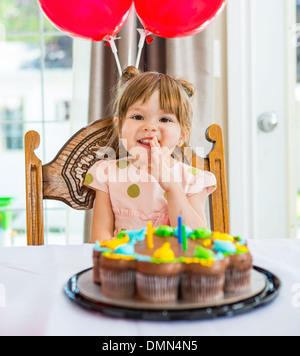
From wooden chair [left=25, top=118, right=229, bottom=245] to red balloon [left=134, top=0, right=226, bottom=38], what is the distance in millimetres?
339

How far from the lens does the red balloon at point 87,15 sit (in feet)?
3.98

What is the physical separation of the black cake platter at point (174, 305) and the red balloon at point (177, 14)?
3.13 feet

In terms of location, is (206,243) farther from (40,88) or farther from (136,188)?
(40,88)

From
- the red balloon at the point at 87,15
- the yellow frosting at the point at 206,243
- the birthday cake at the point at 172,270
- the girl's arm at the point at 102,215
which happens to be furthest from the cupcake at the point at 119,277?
the red balloon at the point at 87,15

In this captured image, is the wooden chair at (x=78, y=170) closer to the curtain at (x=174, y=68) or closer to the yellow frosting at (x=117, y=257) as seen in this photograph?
the curtain at (x=174, y=68)

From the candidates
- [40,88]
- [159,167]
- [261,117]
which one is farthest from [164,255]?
[40,88]

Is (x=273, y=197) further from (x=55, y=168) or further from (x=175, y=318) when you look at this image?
(x=175, y=318)

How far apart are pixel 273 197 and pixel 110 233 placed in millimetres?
1037

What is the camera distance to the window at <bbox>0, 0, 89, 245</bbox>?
→ 211 cm

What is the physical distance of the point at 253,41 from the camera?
188 centimetres

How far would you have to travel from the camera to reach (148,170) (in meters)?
1.31

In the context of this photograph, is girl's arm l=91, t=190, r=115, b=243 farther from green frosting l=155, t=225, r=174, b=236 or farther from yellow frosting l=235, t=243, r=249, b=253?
yellow frosting l=235, t=243, r=249, b=253

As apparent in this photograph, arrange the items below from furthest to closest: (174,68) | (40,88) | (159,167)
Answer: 1. (40,88)
2. (174,68)
3. (159,167)

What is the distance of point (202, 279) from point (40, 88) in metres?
1.87
